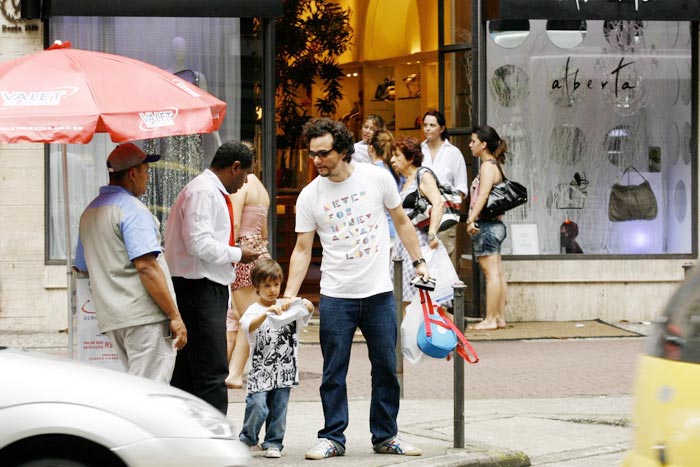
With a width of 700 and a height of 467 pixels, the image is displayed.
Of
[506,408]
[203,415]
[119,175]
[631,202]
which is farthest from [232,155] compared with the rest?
[631,202]

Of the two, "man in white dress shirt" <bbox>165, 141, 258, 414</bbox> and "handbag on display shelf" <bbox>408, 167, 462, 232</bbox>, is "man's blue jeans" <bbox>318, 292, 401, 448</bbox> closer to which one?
"man in white dress shirt" <bbox>165, 141, 258, 414</bbox>

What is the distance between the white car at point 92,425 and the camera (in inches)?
216

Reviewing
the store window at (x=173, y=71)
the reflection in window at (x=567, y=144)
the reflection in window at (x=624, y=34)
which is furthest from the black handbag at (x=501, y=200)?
the store window at (x=173, y=71)

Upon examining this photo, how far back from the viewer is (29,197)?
1355cm

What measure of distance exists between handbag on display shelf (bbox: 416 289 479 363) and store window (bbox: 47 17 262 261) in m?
5.98

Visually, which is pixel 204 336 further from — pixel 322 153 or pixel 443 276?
pixel 443 276

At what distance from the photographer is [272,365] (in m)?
8.01

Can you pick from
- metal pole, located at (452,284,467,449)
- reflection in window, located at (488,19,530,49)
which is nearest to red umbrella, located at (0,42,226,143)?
metal pole, located at (452,284,467,449)

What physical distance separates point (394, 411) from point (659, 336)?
308 cm

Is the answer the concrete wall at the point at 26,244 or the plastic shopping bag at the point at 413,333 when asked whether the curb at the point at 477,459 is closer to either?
the plastic shopping bag at the point at 413,333

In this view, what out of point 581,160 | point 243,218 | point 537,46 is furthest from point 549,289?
point 243,218

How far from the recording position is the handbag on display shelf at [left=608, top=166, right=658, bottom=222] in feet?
48.9

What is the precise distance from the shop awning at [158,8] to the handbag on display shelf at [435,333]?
19.4ft

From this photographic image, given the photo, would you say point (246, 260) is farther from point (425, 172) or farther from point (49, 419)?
point (425, 172)
